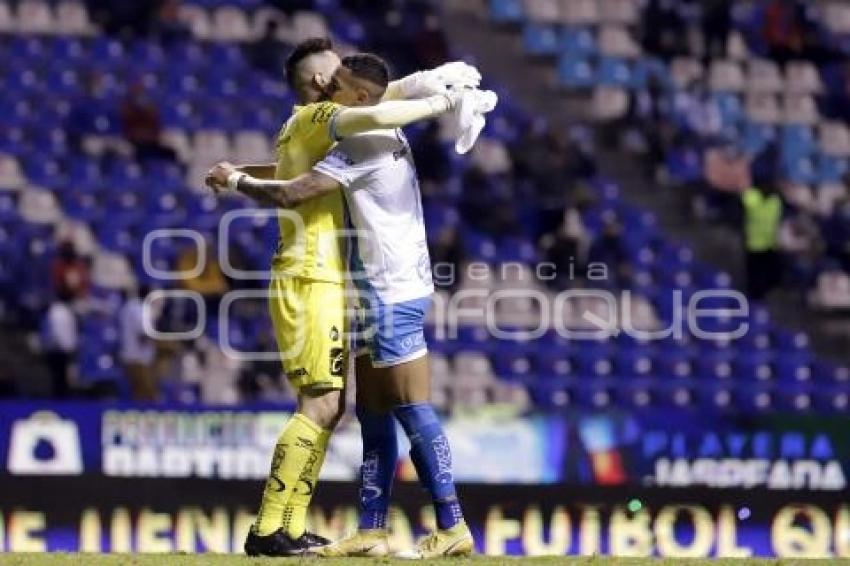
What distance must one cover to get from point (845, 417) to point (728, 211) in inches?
219

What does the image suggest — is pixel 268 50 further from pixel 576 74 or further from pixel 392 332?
pixel 392 332

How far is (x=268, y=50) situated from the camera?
65.0 feet

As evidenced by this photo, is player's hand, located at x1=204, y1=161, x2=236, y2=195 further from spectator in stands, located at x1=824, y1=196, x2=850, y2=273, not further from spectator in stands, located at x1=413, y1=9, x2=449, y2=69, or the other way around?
spectator in stands, located at x1=824, y1=196, x2=850, y2=273

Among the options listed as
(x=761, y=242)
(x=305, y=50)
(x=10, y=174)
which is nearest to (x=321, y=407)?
(x=305, y=50)

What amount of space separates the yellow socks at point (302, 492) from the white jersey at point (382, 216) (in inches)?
27.5

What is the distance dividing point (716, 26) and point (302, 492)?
44.2 feet

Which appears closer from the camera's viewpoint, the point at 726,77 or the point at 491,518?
the point at 491,518

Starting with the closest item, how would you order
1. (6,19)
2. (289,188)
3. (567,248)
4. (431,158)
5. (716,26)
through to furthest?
(289,188)
(567,248)
(431,158)
(6,19)
(716,26)

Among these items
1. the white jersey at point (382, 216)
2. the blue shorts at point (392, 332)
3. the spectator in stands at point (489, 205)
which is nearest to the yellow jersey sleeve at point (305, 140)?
the white jersey at point (382, 216)

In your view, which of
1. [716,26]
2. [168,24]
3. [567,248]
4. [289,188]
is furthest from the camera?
[716,26]

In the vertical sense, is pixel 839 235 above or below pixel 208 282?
above

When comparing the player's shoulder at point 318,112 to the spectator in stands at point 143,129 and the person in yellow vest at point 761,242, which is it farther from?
the person in yellow vest at point 761,242

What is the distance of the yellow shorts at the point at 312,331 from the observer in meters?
8.46

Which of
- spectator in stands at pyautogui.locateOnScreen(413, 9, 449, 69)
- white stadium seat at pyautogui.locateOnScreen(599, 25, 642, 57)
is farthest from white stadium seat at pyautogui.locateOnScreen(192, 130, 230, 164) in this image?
white stadium seat at pyautogui.locateOnScreen(599, 25, 642, 57)
